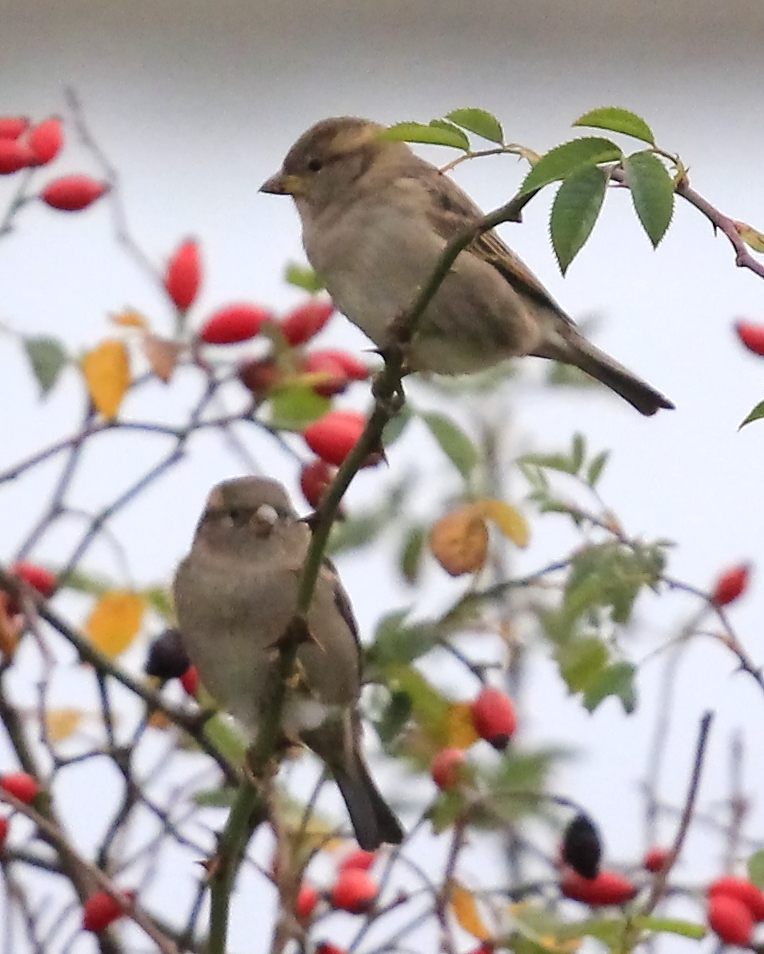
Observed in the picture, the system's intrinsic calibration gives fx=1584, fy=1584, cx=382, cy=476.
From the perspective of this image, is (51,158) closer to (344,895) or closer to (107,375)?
(107,375)

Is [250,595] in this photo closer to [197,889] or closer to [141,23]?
[197,889]

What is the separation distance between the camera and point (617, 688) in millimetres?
1303

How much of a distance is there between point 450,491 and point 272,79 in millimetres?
1834

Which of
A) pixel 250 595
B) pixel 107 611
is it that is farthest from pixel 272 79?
pixel 107 611

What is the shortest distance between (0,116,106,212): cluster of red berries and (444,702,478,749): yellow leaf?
0.57 metres

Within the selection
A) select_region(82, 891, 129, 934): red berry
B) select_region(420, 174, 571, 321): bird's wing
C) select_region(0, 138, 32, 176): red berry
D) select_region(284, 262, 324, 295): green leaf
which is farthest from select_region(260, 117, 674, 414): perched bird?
select_region(82, 891, 129, 934): red berry

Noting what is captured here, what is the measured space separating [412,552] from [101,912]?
0.45 m

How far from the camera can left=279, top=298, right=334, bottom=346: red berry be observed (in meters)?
1.41

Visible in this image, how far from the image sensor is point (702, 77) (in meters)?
3.21

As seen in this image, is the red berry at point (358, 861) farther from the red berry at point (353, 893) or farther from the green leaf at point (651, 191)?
the green leaf at point (651, 191)

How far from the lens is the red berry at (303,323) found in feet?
4.64

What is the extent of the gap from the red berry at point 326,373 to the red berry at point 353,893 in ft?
1.37

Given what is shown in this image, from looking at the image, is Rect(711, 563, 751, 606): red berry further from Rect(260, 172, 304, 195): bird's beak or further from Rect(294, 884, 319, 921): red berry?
Rect(260, 172, 304, 195): bird's beak

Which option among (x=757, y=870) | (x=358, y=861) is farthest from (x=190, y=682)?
(x=757, y=870)
